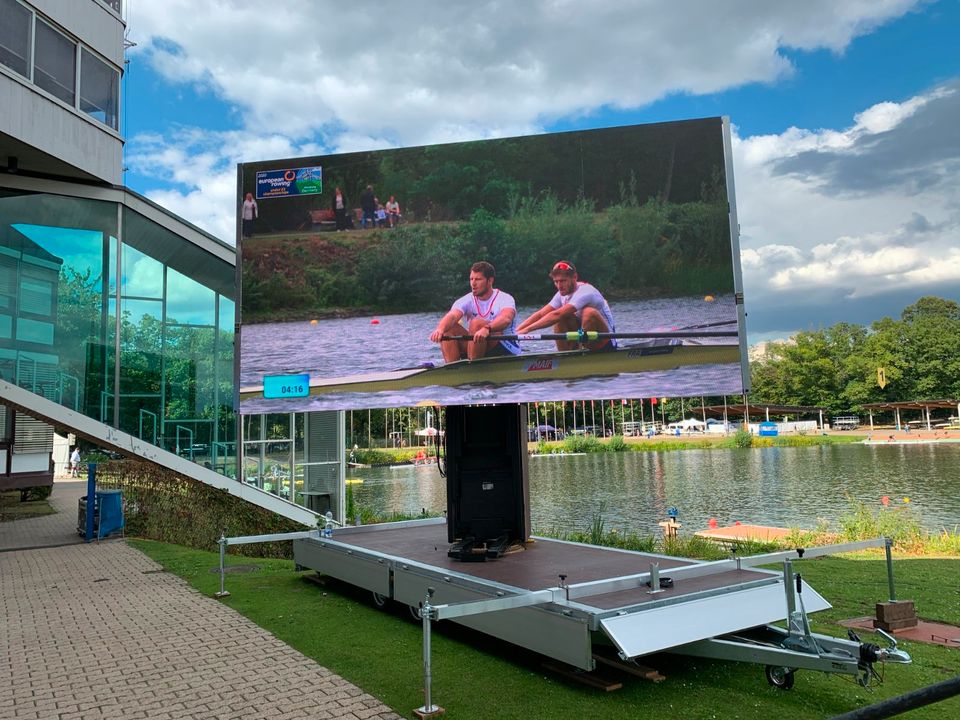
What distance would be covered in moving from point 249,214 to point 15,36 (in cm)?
880

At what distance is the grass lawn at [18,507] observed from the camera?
20.6 metres

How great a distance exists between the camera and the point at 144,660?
6906mm

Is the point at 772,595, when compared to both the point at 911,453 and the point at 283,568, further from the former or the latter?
the point at 911,453

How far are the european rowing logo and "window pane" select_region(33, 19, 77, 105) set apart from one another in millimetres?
12364

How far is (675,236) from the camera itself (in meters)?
7.14

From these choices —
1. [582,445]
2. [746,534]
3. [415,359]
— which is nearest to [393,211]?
[415,359]

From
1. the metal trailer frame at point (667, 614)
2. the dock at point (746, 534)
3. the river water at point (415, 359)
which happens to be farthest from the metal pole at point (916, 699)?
the dock at point (746, 534)

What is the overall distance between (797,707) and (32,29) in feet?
54.4

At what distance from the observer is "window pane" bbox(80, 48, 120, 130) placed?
49.3 ft

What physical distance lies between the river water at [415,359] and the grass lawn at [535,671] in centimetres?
245

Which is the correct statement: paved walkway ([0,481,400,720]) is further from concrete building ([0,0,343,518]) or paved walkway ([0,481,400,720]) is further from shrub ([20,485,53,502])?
shrub ([20,485,53,502])

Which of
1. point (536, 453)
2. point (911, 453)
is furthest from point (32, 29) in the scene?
point (911, 453)

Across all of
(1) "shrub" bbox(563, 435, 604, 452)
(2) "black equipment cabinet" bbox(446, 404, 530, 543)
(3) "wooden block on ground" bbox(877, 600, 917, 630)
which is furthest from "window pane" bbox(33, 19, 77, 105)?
(1) "shrub" bbox(563, 435, 604, 452)

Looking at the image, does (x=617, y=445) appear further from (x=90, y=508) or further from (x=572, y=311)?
(x=572, y=311)
